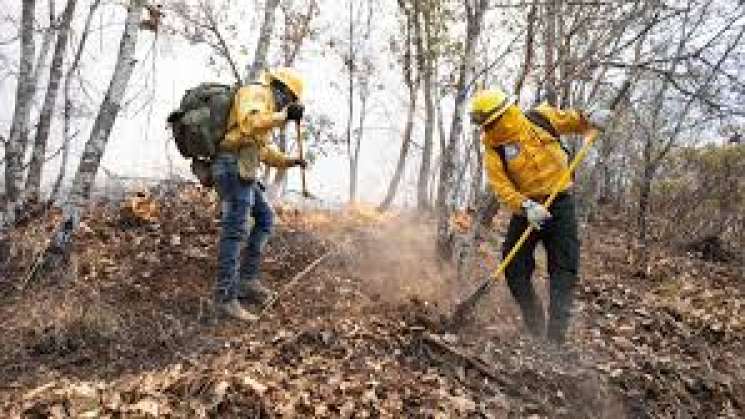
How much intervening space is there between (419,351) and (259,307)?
63.8 inches

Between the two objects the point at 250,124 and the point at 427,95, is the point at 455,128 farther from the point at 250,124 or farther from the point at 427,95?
the point at 427,95

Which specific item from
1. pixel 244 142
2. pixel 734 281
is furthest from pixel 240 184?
pixel 734 281

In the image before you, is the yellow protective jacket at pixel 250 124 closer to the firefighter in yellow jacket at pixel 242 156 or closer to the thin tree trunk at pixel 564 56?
the firefighter in yellow jacket at pixel 242 156

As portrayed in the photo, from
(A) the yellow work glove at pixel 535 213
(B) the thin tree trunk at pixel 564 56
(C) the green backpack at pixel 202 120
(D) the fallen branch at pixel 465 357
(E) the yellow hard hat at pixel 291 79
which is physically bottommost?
(D) the fallen branch at pixel 465 357

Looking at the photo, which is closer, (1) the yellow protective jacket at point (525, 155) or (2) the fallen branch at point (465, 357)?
(2) the fallen branch at point (465, 357)

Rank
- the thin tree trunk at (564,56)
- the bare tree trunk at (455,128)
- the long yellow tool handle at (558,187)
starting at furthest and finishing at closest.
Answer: the bare tree trunk at (455,128) → the thin tree trunk at (564,56) → the long yellow tool handle at (558,187)

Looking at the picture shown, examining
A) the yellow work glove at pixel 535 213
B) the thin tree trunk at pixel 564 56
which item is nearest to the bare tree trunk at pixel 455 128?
the thin tree trunk at pixel 564 56

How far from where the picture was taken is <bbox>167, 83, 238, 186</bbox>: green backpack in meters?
6.46

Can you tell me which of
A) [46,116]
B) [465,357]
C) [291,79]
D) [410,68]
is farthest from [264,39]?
[410,68]

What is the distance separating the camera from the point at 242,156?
658 centimetres

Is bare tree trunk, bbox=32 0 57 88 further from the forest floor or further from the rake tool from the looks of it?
the rake tool

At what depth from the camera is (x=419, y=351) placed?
6086 millimetres

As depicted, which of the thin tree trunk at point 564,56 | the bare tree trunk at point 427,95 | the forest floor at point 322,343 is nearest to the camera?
the forest floor at point 322,343

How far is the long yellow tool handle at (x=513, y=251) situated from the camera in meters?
6.57
